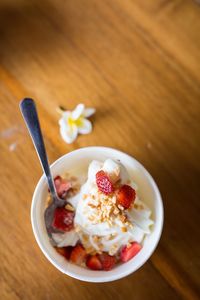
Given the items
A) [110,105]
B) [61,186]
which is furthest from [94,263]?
[110,105]

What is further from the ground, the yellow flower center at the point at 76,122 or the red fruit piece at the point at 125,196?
the red fruit piece at the point at 125,196

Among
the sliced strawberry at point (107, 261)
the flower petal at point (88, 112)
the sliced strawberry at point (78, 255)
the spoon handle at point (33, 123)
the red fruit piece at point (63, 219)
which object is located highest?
the spoon handle at point (33, 123)

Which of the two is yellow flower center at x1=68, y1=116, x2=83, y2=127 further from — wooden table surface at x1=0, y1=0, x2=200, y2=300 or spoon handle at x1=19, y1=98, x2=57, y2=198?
spoon handle at x1=19, y1=98, x2=57, y2=198

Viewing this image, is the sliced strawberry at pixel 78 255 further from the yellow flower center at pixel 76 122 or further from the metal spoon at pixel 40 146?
the yellow flower center at pixel 76 122

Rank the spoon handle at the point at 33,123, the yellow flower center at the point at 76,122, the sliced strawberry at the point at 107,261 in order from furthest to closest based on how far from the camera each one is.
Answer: the yellow flower center at the point at 76,122 → the sliced strawberry at the point at 107,261 → the spoon handle at the point at 33,123

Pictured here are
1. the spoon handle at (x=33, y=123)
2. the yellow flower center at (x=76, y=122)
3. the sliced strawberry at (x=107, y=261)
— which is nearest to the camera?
the spoon handle at (x=33, y=123)

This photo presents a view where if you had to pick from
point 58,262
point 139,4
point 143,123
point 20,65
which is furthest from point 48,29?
point 58,262

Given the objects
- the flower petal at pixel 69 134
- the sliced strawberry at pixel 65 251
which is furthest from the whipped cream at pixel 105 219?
the flower petal at pixel 69 134
